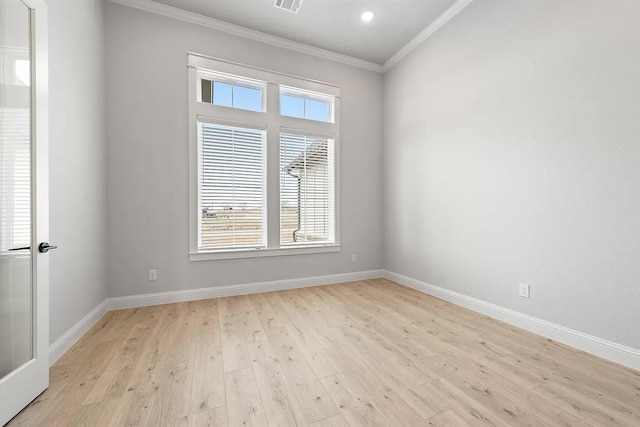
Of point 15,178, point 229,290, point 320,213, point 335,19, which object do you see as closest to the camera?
point 15,178

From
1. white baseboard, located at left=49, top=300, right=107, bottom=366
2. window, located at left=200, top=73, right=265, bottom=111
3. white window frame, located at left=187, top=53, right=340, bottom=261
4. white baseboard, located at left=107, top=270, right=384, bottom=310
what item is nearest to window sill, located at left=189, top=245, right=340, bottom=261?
white window frame, located at left=187, top=53, right=340, bottom=261

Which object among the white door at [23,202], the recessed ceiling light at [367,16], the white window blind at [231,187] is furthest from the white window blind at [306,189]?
the white door at [23,202]

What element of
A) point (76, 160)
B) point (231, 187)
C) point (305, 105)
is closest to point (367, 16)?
point (305, 105)

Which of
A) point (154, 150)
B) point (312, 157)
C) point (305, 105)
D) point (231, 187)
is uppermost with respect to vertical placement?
point (305, 105)

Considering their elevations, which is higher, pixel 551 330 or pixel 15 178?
pixel 15 178

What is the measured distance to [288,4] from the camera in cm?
300

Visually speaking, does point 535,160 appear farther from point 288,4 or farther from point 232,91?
point 232,91

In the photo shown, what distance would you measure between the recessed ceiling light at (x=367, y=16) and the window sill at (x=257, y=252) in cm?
302

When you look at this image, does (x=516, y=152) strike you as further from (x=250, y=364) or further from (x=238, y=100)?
(x=238, y=100)

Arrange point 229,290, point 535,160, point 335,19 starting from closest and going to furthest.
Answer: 1. point 535,160
2. point 335,19
3. point 229,290

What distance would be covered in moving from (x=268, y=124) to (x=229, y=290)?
7.38 feet

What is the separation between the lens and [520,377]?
172 centimetres

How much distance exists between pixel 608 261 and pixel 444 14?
3081mm

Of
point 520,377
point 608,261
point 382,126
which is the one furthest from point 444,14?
point 520,377
